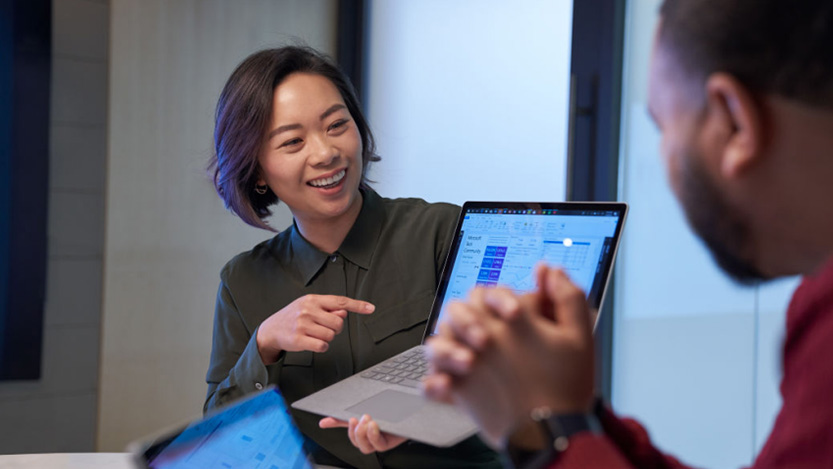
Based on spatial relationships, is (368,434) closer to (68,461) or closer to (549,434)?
(549,434)

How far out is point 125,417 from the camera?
284 cm

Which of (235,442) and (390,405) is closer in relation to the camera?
(235,442)

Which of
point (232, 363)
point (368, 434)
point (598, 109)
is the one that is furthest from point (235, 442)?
point (598, 109)

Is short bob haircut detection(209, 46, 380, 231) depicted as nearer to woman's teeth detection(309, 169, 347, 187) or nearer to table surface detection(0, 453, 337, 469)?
woman's teeth detection(309, 169, 347, 187)

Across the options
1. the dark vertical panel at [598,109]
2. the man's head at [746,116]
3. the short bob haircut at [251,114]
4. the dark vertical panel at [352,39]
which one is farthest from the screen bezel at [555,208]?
the dark vertical panel at [352,39]

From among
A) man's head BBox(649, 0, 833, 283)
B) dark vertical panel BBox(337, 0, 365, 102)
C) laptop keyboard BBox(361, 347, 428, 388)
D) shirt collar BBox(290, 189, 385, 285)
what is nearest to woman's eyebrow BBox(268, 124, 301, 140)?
shirt collar BBox(290, 189, 385, 285)

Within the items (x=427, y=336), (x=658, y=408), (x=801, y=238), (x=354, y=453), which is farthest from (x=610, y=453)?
(x=658, y=408)

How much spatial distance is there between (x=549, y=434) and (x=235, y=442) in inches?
16.9

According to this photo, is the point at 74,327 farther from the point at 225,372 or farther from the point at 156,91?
the point at 225,372

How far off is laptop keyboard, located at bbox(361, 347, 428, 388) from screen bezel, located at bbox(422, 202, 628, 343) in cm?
4

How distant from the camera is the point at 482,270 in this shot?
3.77 ft

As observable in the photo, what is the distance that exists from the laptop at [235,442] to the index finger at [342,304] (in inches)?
12.2

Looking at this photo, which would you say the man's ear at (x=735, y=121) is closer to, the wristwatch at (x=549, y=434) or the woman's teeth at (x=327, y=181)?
the wristwatch at (x=549, y=434)

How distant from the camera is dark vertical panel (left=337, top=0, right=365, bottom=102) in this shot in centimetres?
337
